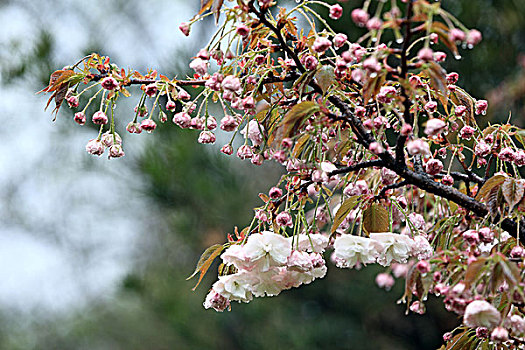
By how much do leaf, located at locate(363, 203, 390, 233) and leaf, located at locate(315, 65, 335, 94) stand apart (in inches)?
6.5

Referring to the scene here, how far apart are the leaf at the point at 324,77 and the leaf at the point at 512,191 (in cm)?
19

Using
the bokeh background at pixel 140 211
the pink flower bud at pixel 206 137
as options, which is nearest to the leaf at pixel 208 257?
the pink flower bud at pixel 206 137

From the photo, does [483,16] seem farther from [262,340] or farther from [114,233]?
[114,233]

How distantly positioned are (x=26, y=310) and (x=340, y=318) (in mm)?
2517

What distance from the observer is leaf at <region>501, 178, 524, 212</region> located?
0.52 metres

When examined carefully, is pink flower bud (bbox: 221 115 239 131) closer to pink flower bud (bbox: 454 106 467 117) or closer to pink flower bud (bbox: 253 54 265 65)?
pink flower bud (bbox: 253 54 265 65)

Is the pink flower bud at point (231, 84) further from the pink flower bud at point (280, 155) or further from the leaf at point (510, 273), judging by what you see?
the leaf at point (510, 273)

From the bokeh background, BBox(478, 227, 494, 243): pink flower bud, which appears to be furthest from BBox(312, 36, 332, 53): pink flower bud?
the bokeh background

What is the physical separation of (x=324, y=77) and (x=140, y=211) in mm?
2953

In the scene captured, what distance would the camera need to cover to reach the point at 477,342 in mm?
631

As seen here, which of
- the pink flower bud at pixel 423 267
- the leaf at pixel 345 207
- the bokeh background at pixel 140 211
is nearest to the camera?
the pink flower bud at pixel 423 267

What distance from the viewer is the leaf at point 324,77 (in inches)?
21.4

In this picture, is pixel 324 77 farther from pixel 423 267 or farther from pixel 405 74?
pixel 423 267

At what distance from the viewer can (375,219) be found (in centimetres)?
64
